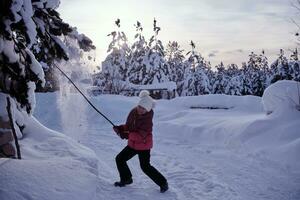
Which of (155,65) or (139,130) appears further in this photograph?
(155,65)

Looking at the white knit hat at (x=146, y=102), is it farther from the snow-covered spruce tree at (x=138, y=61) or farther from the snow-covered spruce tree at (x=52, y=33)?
the snow-covered spruce tree at (x=138, y=61)

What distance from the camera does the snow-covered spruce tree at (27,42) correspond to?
16.7 ft

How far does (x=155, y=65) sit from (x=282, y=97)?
3050cm

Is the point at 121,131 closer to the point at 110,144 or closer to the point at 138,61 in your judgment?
the point at 110,144

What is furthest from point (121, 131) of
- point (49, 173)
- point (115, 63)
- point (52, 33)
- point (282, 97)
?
point (115, 63)

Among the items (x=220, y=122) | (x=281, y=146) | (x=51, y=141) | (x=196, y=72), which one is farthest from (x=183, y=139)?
(x=196, y=72)

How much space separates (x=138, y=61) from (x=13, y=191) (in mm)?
39659

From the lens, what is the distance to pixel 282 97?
1245cm

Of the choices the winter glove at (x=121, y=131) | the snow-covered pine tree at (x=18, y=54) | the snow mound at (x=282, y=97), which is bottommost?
the winter glove at (x=121, y=131)

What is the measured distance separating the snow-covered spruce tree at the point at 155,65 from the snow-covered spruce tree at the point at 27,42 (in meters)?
36.1

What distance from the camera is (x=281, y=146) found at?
32.3 feet

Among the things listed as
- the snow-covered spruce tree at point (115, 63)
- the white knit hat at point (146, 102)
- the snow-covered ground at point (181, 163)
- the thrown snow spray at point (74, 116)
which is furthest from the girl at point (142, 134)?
the snow-covered spruce tree at point (115, 63)

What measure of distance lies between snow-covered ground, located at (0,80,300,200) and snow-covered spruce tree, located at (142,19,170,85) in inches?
1048

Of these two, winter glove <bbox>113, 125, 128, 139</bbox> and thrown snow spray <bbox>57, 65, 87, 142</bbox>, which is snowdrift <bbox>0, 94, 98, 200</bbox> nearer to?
winter glove <bbox>113, 125, 128, 139</bbox>
